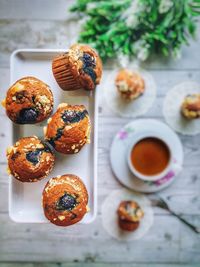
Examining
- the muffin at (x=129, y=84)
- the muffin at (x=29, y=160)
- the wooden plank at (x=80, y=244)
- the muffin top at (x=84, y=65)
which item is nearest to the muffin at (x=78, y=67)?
the muffin top at (x=84, y=65)

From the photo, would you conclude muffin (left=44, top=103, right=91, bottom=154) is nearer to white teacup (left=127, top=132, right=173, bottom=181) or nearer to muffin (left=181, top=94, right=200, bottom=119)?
white teacup (left=127, top=132, right=173, bottom=181)

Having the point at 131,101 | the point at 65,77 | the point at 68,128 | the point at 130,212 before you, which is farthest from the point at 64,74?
the point at 130,212

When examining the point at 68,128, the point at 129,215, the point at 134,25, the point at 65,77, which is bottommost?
the point at 129,215

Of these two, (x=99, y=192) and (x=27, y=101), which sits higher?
(x=27, y=101)

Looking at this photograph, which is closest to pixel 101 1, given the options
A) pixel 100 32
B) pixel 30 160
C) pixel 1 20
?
pixel 100 32

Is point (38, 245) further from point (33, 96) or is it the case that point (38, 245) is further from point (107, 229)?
point (33, 96)

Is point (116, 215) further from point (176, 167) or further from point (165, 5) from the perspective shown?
point (165, 5)
